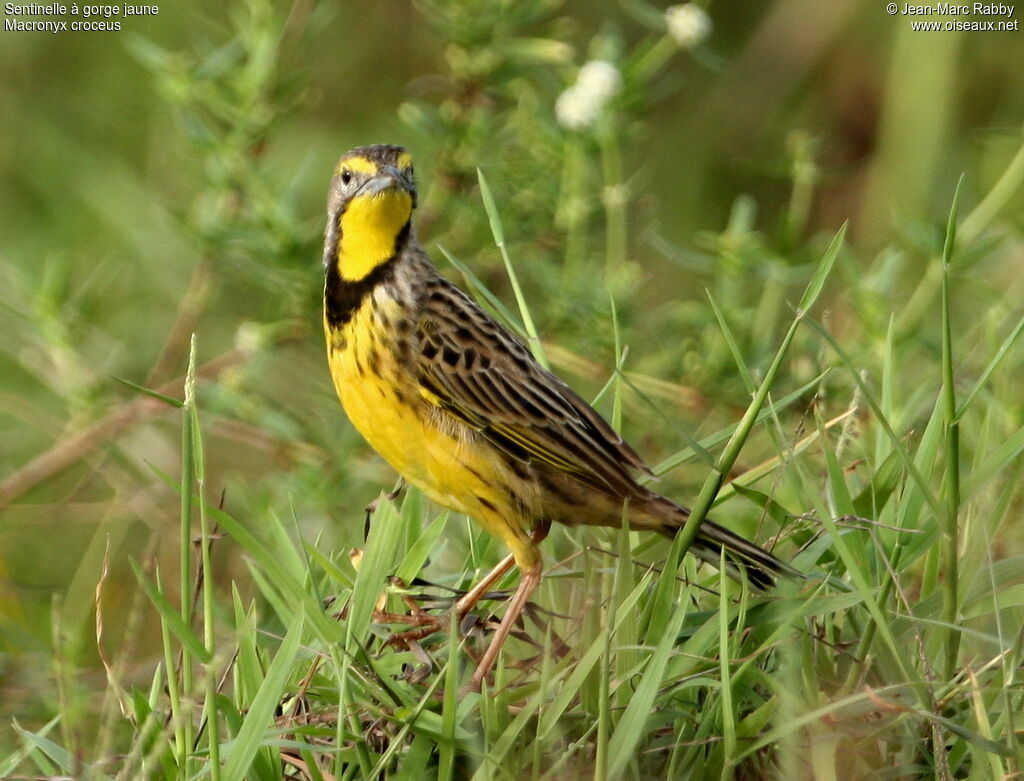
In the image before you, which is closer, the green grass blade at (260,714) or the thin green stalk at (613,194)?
the green grass blade at (260,714)

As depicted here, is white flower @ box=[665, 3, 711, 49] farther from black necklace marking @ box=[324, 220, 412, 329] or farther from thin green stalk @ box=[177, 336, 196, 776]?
thin green stalk @ box=[177, 336, 196, 776]

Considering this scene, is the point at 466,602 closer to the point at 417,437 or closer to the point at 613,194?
the point at 417,437

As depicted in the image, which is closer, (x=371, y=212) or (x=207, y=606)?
(x=207, y=606)

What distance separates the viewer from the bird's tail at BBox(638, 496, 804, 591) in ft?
11.6

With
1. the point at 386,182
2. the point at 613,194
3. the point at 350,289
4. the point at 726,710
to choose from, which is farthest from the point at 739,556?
the point at 613,194

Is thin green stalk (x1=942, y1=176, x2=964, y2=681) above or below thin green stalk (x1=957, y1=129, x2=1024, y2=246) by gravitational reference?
below

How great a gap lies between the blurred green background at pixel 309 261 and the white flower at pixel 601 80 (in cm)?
5

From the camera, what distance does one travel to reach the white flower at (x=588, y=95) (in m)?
5.77

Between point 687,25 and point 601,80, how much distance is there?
1.24 ft

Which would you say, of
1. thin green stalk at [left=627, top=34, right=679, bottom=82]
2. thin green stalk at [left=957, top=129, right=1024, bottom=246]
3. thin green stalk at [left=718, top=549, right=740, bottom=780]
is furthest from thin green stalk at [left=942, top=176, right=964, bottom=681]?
thin green stalk at [left=627, top=34, right=679, bottom=82]

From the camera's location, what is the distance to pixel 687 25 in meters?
5.78

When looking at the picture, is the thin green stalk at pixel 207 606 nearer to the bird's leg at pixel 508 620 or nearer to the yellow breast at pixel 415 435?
the bird's leg at pixel 508 620

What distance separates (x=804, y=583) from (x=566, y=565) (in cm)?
80

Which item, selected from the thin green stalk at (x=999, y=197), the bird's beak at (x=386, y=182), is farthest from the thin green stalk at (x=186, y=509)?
the thin green stalk at (x=999, y=197)
